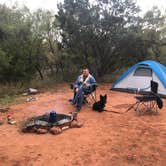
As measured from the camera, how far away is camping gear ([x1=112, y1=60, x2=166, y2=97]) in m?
7.59

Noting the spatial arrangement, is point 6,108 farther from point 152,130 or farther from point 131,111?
point 152,130

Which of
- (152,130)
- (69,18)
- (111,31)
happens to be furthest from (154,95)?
(69,18)

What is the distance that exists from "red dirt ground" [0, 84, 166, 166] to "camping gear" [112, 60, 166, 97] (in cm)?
226

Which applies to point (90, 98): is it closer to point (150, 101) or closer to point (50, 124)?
point (150, 101)

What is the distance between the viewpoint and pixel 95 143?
383 cm

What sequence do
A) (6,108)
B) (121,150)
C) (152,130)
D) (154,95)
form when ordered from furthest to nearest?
(6,108) < (154,95) < (152,130) < (121,150)

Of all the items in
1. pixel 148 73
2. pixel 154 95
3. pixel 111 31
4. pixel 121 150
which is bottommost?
pixel 121 150

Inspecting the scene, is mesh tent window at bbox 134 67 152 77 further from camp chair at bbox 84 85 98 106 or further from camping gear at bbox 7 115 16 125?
camping gear at bbox 7 115 16 125

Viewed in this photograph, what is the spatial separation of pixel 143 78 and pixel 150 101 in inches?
84.6

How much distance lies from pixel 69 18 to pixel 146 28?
3671 mm

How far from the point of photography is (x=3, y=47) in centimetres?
920

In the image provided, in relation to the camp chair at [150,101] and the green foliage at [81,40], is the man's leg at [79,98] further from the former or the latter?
the green foliage at [81,40]

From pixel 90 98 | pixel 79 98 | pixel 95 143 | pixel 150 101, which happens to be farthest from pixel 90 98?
pixel 95 143

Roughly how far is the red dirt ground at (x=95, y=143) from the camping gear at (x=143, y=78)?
226 centimetres
